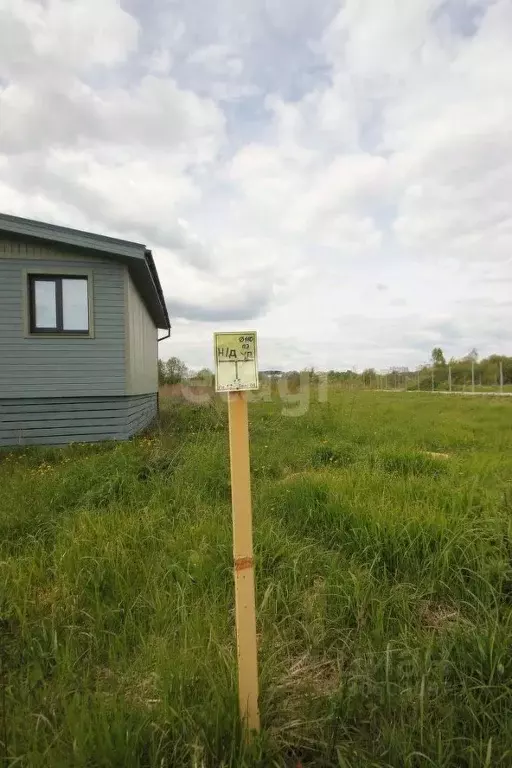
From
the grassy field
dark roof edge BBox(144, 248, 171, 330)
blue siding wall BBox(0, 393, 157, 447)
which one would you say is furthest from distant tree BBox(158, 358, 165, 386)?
the grassy field

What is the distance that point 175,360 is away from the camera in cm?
3081

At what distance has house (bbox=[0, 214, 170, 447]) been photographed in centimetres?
804

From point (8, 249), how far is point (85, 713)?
841 cm

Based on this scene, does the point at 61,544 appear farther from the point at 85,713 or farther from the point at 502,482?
the point at 502,482

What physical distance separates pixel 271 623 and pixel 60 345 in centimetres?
737

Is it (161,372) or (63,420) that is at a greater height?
(161,372)

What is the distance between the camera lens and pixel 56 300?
27.6 ft

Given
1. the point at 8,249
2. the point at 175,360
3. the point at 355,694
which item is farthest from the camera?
the point at 175,360

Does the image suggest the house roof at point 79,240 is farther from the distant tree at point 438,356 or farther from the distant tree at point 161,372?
the distant tree at point 438,356

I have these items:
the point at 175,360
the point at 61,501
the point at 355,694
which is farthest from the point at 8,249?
the point at 175,360

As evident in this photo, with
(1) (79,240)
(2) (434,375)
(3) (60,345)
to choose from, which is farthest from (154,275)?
(2) (434,375)

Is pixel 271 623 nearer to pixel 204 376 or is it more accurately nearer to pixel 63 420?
pixel 63 420

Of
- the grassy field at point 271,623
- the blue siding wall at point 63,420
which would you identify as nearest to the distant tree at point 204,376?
the blue siding wall at point 63,420

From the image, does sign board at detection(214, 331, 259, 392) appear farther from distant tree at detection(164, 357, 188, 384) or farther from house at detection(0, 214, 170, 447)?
distant tree at detection(164, 357, 188, 384)
